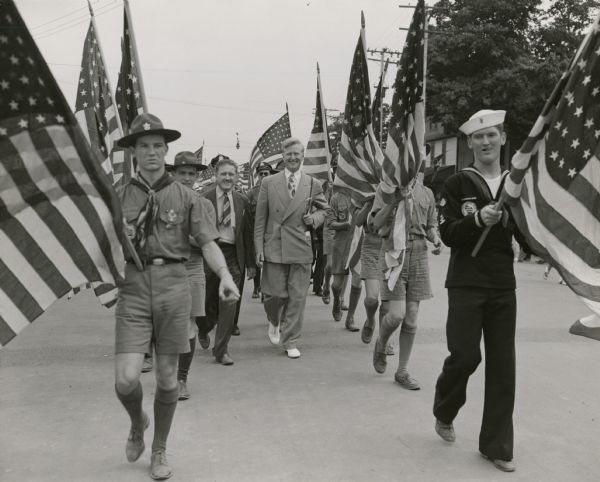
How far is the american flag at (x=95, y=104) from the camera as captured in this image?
7.85 meters

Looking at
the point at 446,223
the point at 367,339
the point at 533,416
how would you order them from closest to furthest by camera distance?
the point at 446,223 < the point at 533,416 < the point at 367,339

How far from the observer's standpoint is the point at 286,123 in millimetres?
14180

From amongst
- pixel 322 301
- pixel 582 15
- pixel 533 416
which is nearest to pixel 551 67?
pixel 582 15

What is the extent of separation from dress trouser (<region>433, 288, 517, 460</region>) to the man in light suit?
128 inches

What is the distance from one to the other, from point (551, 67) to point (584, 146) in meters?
31.2

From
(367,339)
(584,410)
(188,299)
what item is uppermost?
(188,299)

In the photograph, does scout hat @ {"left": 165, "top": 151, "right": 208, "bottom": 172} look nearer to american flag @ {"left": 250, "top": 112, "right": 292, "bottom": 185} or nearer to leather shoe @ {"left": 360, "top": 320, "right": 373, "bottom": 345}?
leather shoe @ {"left": 360, "top": 320, "right": 373, "bottom": 345}


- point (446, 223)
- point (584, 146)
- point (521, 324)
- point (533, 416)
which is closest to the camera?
point (584, 146)

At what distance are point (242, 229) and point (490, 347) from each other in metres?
Answer: 3.83

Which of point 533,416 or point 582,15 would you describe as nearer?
point 533,416

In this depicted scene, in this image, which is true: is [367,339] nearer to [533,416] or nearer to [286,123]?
[533,416]

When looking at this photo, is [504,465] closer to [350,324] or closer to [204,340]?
[204,340]

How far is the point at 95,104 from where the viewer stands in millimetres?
8609

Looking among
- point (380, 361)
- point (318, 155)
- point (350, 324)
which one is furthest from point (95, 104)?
point (380, 361)
